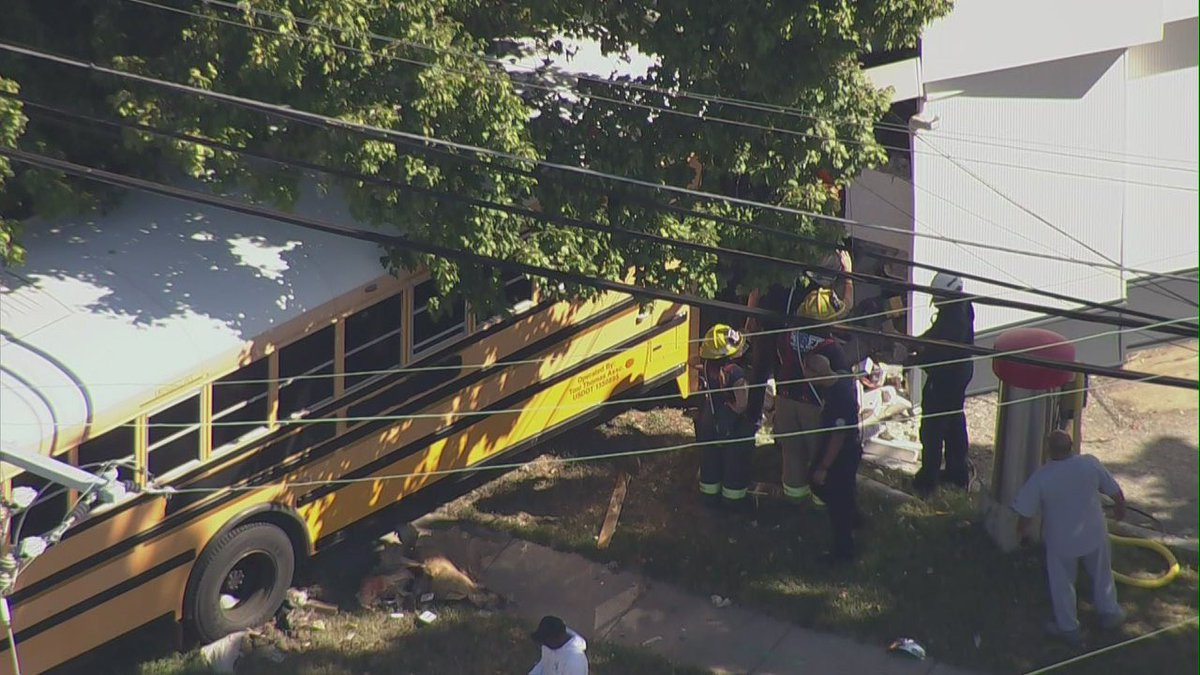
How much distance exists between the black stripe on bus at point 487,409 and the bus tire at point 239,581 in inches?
14.7

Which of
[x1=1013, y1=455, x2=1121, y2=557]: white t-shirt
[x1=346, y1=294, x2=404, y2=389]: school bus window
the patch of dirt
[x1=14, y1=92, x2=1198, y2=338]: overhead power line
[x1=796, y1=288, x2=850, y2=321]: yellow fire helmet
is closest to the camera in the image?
[x1=14, y1=92, x2=1198, y2=338]: overhead power line

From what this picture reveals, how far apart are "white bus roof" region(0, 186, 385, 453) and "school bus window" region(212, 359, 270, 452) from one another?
0.61 ft

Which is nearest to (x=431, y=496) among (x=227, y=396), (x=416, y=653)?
(x=416, y=653)

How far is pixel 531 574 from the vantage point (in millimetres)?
12500

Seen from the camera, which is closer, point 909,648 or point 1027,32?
point 909,648

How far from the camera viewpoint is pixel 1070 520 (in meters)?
10.8

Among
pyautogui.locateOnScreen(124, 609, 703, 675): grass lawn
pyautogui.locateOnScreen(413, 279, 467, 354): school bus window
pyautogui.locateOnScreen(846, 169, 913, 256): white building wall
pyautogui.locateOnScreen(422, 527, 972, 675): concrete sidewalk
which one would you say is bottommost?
pyautogui.locateOnScreen(124, 609, 703, 675): grass lawn

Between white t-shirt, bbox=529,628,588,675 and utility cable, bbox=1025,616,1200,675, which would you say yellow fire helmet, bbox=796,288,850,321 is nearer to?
utility cable, bbox=1025,616,1200,675

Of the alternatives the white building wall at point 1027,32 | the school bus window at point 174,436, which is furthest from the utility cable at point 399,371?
the white building wall at point 1027,32

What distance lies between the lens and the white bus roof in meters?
10.2

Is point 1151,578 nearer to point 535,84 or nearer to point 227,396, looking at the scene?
point 535,84

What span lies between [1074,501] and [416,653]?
4.47 metres

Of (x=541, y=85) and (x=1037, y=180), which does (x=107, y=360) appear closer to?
(x=541, y=85)

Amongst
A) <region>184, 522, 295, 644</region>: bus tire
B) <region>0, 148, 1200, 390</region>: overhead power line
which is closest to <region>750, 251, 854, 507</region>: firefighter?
<region>0, 148, 1200, 390</region>: overhead power line
